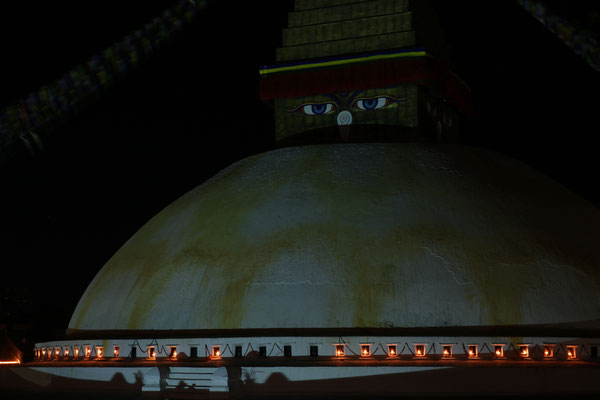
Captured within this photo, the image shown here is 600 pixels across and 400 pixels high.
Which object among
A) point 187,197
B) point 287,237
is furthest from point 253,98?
point 287,237

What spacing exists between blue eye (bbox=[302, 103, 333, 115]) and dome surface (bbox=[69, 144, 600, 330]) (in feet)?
7.19

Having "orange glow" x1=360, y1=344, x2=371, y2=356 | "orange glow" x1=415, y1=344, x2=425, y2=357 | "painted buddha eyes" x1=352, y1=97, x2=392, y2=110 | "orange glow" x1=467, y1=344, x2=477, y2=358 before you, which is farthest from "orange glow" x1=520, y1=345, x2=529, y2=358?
"painted buddha eyes" x1=352, y1=97, x2=392, y2=110

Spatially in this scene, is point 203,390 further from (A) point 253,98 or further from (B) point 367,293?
(A) point 253,98

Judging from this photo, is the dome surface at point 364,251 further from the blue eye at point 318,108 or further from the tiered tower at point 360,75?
the blue eye at point 318,108

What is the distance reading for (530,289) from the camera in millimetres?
16609

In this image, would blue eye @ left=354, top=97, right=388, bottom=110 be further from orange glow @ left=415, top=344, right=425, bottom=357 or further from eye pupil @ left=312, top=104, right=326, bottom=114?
orange glow @ left=415, top=344, right=425, bottom=357

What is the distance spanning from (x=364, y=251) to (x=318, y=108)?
643cm

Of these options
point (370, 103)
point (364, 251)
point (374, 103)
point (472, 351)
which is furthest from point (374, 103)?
point (472, 351)

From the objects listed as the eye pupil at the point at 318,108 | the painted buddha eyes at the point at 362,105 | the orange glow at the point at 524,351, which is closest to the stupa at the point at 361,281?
the orange glow at the point at 524,351

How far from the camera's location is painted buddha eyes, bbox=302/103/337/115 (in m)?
22.4

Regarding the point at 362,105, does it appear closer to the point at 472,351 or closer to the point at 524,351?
the point at 472,351

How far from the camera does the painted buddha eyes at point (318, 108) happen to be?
2239 cm

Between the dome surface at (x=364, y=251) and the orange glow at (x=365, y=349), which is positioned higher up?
the dome surface at (x=364, y=251)

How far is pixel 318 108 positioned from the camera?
22547 mm
